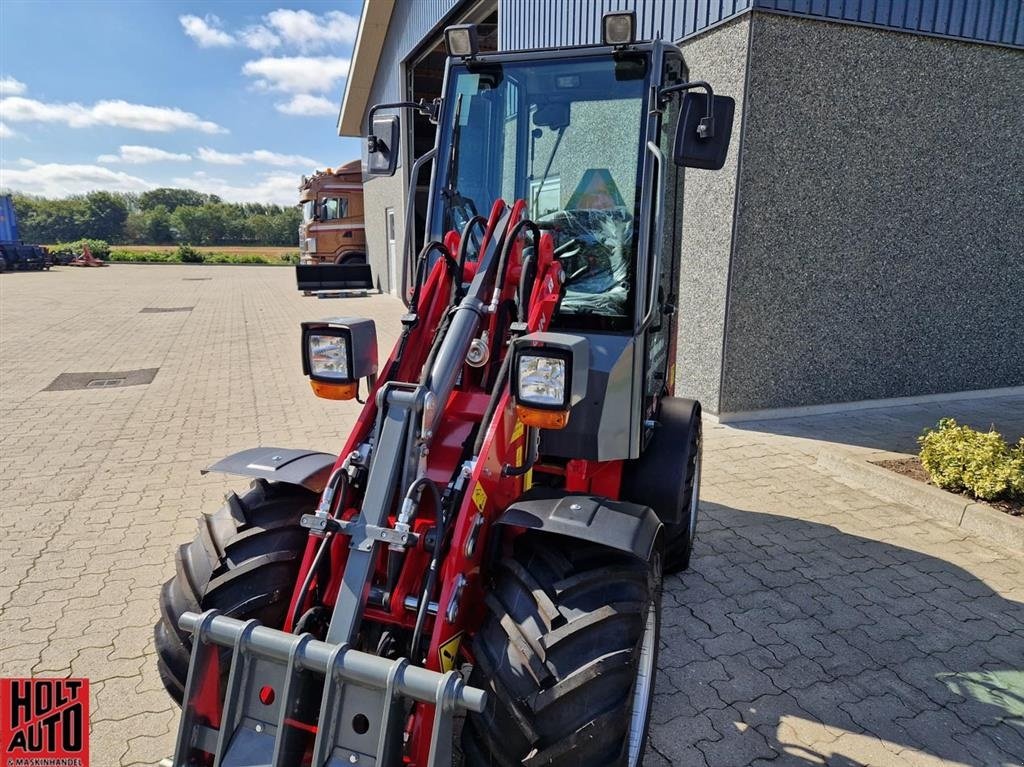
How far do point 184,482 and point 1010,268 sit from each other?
880 centimetres

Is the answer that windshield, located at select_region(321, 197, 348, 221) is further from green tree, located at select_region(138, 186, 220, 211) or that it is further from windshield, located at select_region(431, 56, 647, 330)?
green tree, located at select_region(138, 186, 220, 211)

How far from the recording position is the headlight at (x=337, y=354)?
2562 millimetres

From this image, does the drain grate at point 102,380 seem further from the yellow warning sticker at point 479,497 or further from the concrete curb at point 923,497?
the concrete curb at point 923,497

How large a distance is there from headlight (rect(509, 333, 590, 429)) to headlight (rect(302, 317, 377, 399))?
686mm

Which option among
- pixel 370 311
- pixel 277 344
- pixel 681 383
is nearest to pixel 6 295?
pixel 370 311

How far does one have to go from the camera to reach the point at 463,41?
11.3ft

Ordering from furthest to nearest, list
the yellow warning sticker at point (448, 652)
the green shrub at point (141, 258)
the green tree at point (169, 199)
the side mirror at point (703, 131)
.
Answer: the green tree at point (169, 199) → the green shrub at point (141, 258) → the side mirror at point (703, 131) → the yellow warning sticker at point (448, 652)

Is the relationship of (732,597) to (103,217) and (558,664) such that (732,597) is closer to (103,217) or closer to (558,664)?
(558,664)

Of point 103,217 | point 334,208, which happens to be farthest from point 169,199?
point 334,208

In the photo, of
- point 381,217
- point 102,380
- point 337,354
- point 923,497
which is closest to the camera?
point 337,354

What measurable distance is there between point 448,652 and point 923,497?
4.25 meters

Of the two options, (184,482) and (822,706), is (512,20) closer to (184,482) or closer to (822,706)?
(184,482)

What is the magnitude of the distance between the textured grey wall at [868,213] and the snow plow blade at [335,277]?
16.8 m

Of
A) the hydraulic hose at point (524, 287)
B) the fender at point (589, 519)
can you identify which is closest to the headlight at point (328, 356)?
the hydraulic hose at point (524, 287)
